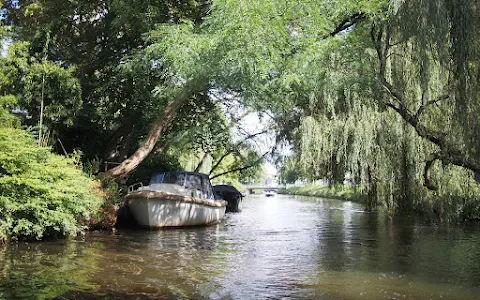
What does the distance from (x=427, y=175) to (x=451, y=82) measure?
6.86m

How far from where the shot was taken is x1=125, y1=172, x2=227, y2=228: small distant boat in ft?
48.1

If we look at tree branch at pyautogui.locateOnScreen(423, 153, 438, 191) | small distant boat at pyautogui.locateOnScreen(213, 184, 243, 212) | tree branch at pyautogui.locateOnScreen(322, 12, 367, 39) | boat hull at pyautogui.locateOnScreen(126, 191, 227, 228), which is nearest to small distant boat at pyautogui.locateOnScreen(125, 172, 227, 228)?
boat hull at pyautogui.locateOnScreen(126, 191, 227, 228)

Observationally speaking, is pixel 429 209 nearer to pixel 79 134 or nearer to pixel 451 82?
pixel 451 82

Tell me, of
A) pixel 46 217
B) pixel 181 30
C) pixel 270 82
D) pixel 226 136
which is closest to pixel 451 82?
pixel 270 82

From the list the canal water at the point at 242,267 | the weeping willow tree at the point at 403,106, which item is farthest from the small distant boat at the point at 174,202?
the weeping willow tree at the point at 403,106

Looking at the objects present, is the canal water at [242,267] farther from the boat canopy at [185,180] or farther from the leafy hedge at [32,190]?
the boat canopy at [185,180]

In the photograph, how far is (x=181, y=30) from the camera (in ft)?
44.1

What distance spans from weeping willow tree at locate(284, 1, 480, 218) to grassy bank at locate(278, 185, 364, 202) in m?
1.44

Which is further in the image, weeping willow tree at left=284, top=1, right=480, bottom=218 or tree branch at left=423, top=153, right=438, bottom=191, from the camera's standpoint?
tree branch at left=423, top=153, right=438, bottom=191

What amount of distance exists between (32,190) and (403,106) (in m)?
9.32

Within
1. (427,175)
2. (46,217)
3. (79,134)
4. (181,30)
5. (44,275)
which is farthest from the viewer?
(79,134)

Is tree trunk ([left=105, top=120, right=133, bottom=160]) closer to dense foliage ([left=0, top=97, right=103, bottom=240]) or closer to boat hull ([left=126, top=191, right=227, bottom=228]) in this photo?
boat hull ([left=126, top=191, right=227, bottom=228])

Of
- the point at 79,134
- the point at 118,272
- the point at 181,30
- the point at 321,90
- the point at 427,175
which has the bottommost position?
the point at 118,272

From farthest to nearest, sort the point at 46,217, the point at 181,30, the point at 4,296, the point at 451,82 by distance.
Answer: the point at 181,30
the point at 46,217
the point at 451,82
the point at 4,296
